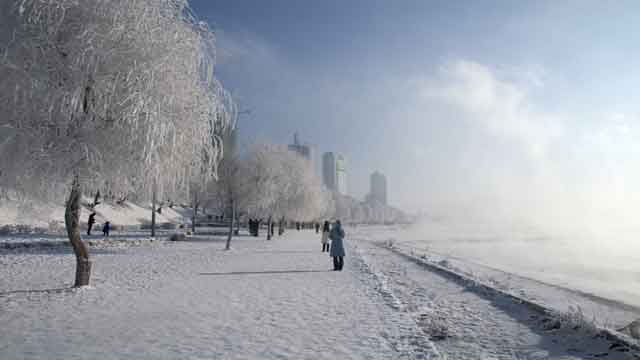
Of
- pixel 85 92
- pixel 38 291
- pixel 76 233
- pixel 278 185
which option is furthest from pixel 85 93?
pixel 278 185

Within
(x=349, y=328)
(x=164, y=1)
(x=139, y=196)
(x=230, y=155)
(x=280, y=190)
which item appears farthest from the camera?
(x=280, y=190)

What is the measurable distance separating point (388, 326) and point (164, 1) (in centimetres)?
1011

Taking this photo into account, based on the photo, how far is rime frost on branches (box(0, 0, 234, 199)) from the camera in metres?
12.4

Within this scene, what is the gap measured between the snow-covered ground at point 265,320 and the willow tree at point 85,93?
3.15 m

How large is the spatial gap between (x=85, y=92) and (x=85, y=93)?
0.03 metres

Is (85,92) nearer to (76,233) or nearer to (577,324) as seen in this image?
(76,233)

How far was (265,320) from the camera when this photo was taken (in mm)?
10945

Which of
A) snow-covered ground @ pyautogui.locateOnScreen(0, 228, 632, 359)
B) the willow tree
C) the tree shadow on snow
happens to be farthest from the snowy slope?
the willow tree

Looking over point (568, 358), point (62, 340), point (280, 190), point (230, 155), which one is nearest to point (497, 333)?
point (568, 358)

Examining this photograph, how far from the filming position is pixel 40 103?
40.7 ft

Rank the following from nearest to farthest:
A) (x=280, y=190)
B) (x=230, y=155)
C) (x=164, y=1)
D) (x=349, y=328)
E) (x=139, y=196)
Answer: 1. (x=349, y=328)
2. (x=164, y=1)
3. (x=139, y=196)
4. (x=230, y=155)
5. (x=280, y=190)

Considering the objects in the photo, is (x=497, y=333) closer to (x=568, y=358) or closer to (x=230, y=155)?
(x=568, y=358)

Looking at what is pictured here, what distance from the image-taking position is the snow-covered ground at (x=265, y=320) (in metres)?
8.62

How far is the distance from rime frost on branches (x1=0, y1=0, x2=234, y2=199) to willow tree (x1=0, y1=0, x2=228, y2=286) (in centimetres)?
2
